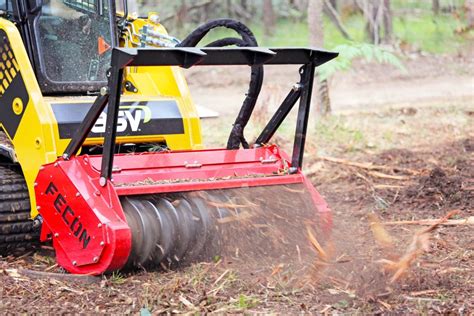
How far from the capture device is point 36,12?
6.13 meters

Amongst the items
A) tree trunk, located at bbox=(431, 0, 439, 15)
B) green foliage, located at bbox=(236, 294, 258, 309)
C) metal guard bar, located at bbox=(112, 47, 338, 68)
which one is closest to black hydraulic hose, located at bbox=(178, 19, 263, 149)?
metal guard bar, located at bbox=(112, 47, 338, 68)

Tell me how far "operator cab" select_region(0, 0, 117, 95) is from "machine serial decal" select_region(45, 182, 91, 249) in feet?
3.28

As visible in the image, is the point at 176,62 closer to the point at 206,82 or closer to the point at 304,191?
the point at 304,191

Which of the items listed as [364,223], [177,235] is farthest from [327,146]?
[177,235]

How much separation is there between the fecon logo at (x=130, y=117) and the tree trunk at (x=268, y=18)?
1428 centimetres

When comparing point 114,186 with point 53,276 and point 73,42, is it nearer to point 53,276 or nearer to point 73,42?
point 53,276

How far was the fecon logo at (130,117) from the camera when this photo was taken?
5.92m

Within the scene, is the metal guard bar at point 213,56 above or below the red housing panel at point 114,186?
above

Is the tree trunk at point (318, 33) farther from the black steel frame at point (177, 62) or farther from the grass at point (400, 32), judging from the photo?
the grass at point (400, 32)

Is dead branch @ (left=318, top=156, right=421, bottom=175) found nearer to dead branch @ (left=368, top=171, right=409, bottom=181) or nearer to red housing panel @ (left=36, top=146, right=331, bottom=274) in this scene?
dead branch @ (left=368, top=171, right=409, bottom=181)

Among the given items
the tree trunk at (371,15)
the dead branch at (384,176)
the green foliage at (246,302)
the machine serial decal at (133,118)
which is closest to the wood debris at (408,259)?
the green foliage at (246,302)

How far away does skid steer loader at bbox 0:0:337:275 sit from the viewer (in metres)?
5.14

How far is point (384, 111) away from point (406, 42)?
21.9 feet

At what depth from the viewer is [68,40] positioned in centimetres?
625
